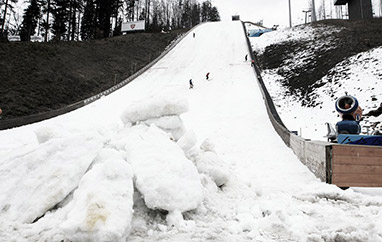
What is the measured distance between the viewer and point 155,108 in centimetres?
568

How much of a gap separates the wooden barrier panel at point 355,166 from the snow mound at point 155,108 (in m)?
3.25

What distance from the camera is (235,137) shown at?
11.3 m

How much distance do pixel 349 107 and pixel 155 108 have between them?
14.3ft

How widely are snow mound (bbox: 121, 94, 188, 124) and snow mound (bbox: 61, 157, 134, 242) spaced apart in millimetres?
2213

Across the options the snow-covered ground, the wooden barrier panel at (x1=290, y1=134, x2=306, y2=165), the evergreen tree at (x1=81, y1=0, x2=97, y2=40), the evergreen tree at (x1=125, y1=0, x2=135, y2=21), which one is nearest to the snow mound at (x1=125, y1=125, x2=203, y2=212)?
the wooden barrier panel at (x1=290, y1=134, x2=306, y2=165)

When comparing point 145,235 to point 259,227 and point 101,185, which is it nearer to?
point 101,185

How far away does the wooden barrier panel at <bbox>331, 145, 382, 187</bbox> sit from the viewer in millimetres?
4926

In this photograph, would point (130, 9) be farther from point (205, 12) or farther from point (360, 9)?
point (360, 9)

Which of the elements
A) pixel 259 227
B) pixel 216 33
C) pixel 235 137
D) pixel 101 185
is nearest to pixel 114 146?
pixel 101 185

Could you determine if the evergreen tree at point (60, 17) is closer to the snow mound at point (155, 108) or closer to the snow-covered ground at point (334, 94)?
the snow-covered ground at point (334, 94)

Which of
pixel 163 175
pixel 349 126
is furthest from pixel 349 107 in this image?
pixel 163 175

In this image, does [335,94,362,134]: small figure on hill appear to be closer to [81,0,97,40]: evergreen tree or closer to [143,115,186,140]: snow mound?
[143,115,186,140]: snow mound

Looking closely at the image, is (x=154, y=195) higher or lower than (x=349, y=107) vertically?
lower

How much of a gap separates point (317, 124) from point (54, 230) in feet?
50.4
